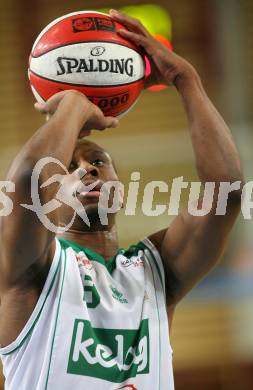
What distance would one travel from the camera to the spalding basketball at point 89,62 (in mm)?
2371

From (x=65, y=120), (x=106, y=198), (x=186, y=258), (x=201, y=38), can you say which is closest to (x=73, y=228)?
(x=106, y=198)

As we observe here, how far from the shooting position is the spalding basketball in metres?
2.37

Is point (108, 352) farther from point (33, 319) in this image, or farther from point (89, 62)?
point (89, 62)

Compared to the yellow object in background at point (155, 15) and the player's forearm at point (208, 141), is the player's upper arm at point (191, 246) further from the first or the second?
the yellow object in background at point (155, 15)

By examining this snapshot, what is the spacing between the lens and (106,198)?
2.60 metres

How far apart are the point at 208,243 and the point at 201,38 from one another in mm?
5325

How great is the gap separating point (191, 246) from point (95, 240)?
1.28 ft

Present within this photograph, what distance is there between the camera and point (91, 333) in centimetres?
228

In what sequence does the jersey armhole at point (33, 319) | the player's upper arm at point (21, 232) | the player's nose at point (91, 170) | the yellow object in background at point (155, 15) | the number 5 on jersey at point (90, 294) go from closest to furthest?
the player's upper arm at point (21, 232) < the jersey armhole at point (33, 319) < the number 5 on jersey at point (90, 294) < the player's nose at point (91, 170) < the yellow object in background at point (155, 15)

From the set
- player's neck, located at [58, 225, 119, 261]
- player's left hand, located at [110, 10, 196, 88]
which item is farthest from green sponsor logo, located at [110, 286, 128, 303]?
player's left hand, located at [110, 10, 196, 88]

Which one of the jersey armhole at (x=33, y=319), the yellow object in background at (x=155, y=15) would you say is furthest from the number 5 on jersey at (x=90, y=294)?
the yellow object in background at (x=155, y=15)

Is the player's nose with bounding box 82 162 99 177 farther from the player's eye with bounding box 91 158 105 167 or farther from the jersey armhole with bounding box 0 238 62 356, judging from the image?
the jersey armhole with bounding box 0 238 62 356

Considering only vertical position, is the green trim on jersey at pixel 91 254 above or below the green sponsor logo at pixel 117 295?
above

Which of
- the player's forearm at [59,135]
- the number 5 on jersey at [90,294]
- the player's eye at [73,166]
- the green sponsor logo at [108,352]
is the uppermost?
the player's eye at [73,166]
